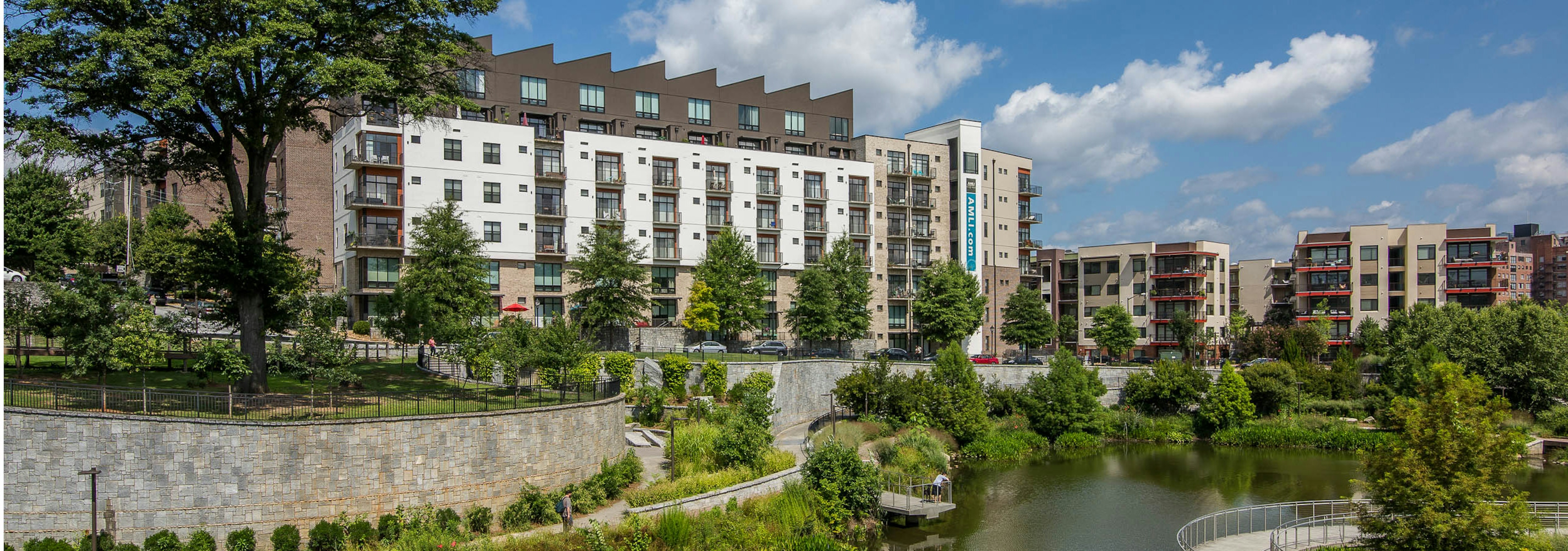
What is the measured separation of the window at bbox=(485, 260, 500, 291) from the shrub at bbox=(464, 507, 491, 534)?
33042 millimetres

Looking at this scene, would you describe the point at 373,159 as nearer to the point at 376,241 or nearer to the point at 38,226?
the point at 376,241

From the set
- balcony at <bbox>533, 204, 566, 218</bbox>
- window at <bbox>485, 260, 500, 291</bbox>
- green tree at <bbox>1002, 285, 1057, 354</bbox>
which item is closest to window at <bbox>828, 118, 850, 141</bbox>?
green tree at <bbox>1002, 285, 1057, 354</bbox>

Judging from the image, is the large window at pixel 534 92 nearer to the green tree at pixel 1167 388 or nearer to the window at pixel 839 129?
the window at pixel 839 129

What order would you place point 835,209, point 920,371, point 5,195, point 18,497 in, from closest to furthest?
1. point 18,497
2. point 920,371
3. point 5,195
4. point 835,209

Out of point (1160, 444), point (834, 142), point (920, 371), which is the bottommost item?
point (1160, 444)

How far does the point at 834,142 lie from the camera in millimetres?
75875

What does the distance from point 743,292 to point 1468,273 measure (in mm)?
61560

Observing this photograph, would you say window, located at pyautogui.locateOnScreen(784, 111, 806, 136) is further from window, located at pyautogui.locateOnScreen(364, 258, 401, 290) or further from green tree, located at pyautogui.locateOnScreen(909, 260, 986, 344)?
window, located at pyautogui.locateOnScreen(364, 258, 401, 290)

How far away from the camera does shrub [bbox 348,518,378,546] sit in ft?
79.2

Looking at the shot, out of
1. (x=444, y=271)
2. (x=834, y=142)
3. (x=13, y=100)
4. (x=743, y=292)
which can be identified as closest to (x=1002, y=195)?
(x=834, y=142)

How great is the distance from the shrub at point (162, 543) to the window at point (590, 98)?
4495cm

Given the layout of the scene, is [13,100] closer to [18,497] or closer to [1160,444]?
[18,497]

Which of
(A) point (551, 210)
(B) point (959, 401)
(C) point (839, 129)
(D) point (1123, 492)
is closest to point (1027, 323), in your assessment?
(C) point (839, 129)

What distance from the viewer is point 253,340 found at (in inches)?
1197
